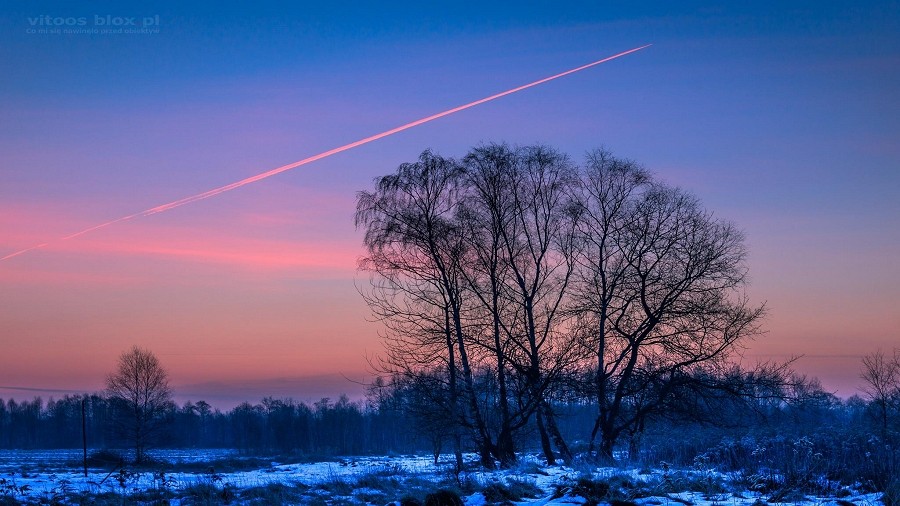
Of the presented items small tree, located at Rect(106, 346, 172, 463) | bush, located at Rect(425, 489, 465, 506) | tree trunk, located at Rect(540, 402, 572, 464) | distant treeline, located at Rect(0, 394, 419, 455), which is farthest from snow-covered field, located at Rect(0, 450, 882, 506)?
distant treeline, located at Rect(0, 394, 419, 455)

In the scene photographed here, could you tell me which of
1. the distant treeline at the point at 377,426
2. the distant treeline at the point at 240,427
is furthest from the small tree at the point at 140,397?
the distant treeline at the point at 240,427

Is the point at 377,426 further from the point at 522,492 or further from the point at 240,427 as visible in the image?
the point at 522,492

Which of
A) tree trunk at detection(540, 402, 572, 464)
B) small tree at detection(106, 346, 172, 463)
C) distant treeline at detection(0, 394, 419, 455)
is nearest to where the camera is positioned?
tree trunk at detection(540, 402, 572, 464)

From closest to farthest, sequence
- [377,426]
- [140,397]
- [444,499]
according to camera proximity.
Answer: [444,499] → [140,397] → [377,426]

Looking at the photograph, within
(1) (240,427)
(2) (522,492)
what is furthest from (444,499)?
(1) (240,427)

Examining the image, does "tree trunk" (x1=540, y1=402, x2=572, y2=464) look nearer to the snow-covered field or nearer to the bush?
the snow-covered field

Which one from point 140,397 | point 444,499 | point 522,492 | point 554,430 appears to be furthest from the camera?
point 140,397

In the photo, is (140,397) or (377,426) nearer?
(140,397)

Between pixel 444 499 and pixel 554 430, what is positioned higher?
pixel 444 499

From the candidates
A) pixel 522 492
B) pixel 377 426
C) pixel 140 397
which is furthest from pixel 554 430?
pixel 377 426

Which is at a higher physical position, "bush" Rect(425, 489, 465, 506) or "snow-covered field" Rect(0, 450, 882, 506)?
"bush" Rect(425, 489, 465, 506)

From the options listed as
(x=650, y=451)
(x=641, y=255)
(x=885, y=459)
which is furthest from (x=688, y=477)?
(x=641, y=255)

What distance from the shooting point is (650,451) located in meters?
21.0

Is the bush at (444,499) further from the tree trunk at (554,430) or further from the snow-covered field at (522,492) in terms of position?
the tree trunk at (554,430)
